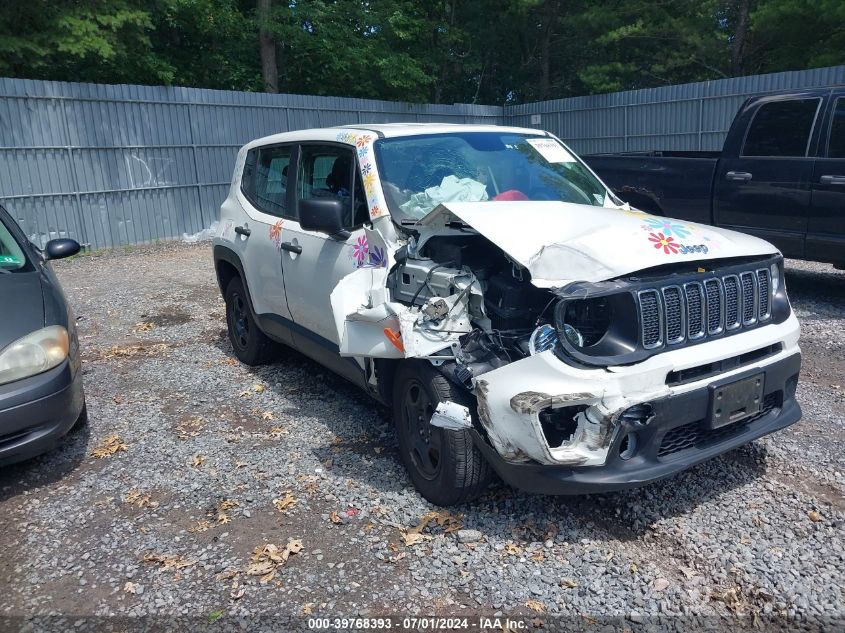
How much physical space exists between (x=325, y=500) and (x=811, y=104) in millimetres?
6335

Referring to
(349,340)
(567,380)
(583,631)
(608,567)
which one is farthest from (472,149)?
(583,631)

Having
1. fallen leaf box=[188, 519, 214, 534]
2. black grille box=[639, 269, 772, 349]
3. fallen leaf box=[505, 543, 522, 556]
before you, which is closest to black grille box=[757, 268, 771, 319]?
black grille box=[639, 269, 772, 349]

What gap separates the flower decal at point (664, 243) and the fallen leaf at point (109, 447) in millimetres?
3472

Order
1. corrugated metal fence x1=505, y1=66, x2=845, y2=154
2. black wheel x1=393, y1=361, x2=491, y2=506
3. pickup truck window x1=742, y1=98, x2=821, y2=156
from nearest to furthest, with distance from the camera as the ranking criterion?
black wheel x1=393, y1=361, x2=491, y2=506
pickup truck window x1=742, y1=98, x2=821, y2=156
corrugated metal fence x1=505, y1=66, x2=845, y2=154

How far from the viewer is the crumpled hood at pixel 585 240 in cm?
302

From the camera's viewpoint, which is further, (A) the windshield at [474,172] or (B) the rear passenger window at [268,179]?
(B) the rear passenger window at [268,179]

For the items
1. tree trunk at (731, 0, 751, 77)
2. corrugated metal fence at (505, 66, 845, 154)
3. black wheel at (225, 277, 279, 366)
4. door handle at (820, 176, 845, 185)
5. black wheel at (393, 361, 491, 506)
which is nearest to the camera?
black wheel at (393, 361, 491, 506)

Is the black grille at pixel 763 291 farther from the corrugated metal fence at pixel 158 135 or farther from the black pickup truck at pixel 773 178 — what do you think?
the corrugated metal fence at pixel 158 135

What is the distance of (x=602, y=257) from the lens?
302 centimetres

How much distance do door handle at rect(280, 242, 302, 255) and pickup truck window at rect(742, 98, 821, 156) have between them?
206 inches

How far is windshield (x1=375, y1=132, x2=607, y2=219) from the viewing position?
4180mm

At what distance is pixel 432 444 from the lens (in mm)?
3527

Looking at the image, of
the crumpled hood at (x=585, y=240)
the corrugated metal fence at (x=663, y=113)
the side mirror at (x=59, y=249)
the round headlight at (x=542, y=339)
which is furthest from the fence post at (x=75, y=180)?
the round headlight at (x=542, y=339)

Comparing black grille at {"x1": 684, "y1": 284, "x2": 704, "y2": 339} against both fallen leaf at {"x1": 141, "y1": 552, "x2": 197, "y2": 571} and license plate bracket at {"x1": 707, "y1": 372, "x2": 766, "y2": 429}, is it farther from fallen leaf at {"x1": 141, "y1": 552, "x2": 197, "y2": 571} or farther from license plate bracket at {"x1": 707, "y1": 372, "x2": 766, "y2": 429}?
fallen leaf at {"x1": 141, "y1": 552, "x2": 197, "y2": 571}
